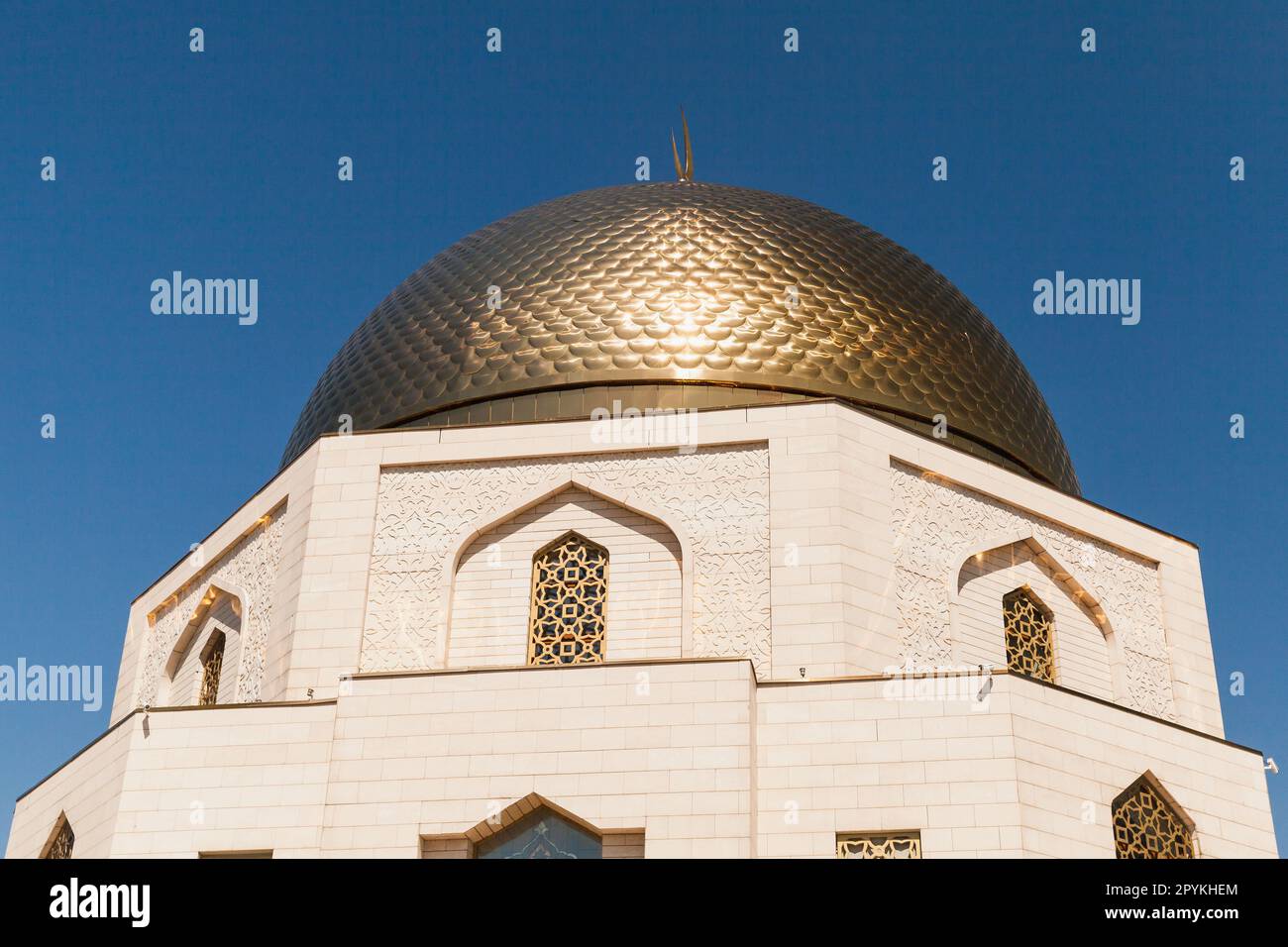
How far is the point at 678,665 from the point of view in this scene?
Answer: 7957 mm

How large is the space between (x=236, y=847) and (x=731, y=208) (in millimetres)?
5952

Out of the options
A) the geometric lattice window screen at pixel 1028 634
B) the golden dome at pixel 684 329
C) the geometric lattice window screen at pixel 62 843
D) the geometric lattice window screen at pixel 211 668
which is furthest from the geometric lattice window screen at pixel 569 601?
the geometric lattice window screen at pixel 62 843

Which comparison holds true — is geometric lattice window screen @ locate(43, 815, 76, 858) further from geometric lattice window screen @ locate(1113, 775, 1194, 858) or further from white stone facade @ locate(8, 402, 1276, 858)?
geometric lattice window screen @ locate(1113, 775, 1194, 858)

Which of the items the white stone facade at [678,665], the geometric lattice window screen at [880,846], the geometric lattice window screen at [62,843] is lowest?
the geometric lattice window screen at [880,846]

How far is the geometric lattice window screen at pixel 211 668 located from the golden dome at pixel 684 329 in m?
1.61

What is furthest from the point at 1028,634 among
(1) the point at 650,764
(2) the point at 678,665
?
(1) the point at 650,764

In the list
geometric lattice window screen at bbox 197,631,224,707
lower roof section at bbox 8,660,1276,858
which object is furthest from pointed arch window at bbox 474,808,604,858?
geometric lattice window screen at bbox 197,631,224,707

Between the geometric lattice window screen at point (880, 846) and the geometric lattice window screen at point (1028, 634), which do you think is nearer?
the geometric lattice window screen at point (880, 846)

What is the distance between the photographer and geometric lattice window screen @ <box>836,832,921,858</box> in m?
7.65

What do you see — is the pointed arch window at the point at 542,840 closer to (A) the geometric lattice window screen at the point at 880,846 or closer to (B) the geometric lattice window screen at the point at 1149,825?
(A) the geometric lattice window screen at the point at 880,846

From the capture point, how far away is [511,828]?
7836 mm

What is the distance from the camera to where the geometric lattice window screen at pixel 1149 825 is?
8094 millimetres

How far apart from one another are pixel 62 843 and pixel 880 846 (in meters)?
4.81
